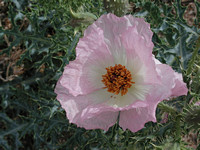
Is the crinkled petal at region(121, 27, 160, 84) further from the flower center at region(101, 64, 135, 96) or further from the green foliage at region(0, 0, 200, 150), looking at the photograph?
the green foliage at region(0, 0, 200, 150)

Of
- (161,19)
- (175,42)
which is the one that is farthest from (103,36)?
A: (161,19)

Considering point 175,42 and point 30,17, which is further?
point 30,17

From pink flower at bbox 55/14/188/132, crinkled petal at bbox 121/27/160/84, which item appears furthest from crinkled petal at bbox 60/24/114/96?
crinkled petal at bbox 121/27/160/84

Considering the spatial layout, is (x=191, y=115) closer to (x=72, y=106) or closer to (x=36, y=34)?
(x=72, y=106)

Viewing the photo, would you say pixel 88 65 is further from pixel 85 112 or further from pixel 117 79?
pixel 85 112

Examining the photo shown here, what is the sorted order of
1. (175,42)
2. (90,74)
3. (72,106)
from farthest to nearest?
(175,42) → (90,74) → (72,106)

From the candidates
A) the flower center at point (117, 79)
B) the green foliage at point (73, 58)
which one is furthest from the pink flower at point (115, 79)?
the green foliage at point (73, 58)

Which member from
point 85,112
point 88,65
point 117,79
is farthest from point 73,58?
point 85,112
